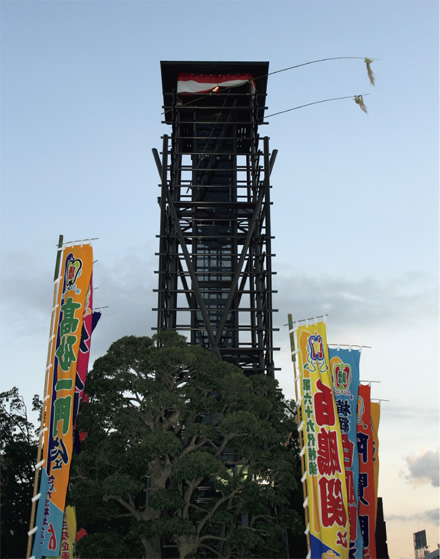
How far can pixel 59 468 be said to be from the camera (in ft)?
71.7

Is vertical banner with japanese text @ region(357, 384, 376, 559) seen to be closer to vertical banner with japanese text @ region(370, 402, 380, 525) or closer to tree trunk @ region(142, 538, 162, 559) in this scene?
vertical banner with japanese text @ region(370, 402, 380, 525)

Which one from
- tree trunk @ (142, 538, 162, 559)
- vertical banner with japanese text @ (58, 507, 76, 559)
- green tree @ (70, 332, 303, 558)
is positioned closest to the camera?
green tree @ (70, 332, 303, 558)

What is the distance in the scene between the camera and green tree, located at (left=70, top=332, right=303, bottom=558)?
2383 centimetres

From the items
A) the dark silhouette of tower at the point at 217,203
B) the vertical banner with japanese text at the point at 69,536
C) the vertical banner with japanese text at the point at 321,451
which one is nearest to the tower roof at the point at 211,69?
the dark silhouette of tower at the point at 217,203

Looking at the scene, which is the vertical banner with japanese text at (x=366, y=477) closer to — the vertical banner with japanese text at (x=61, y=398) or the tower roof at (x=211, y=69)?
the vertical banner with japanese text at (x=61, y=398)

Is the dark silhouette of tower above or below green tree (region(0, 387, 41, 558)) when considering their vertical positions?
above

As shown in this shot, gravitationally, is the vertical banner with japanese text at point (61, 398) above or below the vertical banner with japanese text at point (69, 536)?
above

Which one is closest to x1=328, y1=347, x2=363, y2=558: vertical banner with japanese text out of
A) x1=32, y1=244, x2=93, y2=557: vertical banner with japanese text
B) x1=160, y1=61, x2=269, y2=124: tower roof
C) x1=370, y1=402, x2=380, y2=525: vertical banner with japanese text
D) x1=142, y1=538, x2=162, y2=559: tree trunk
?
x1=370, y1=402, x2=380, y2=525: vertical banner with japanese text

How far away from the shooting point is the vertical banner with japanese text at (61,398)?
21.1m

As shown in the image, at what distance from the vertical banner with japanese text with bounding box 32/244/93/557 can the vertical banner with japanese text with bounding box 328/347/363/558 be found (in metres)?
11.0

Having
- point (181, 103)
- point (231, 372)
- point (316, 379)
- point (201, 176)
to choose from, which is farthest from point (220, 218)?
point (316, 379)

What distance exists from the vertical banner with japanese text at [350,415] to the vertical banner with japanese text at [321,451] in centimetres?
406

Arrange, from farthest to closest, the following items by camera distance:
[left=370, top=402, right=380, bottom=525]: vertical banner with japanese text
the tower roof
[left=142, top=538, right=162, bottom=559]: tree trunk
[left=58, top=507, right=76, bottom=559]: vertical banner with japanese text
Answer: the tower roof < [left=370, top=402, right=380, bottom=525]: vertical banner with japanese text < [left=58, top=507, right=76, bottom=559]: vertical banner with japanese text < [left=142, top=538, right=162, bottom=559]: tree trunk

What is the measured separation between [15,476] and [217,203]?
17.9 metres
